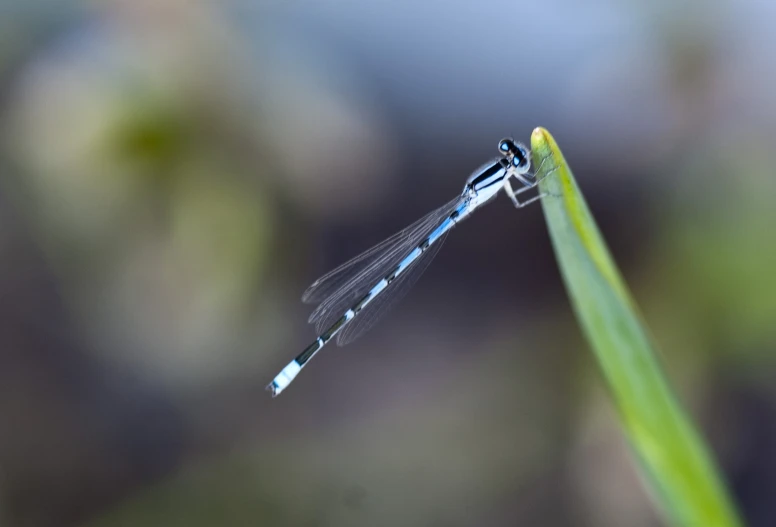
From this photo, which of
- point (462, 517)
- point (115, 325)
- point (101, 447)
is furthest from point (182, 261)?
point (462, 517)

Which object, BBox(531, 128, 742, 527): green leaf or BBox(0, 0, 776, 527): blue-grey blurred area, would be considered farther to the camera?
BBox(0, 0, 776, 527): blue-grey blurred area

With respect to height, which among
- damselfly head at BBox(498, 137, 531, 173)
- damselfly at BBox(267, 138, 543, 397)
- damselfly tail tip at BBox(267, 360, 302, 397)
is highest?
damselfly at BBox(267, 138, 543, 397)

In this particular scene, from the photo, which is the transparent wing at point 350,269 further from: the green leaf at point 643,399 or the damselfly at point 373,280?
the green leaf at point 643,399

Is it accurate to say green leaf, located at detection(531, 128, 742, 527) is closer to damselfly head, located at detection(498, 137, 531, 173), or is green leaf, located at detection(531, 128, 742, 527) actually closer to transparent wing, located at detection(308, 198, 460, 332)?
damselfly head, located at detection(498, 137, 531, 173)

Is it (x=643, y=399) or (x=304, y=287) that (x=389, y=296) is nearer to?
(x=304, y=287)

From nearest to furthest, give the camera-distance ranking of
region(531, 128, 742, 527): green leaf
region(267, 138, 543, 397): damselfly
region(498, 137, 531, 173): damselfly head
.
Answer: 1. region(531, 128, 742, 527): green leaf
2. region(498, 137, 531, 173): damselfly head
3. region(267, 138, 543, 397): damselfly

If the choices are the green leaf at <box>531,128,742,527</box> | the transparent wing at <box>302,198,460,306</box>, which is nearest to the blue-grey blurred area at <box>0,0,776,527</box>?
the transparent wing at <box>302,198,460,306</box>

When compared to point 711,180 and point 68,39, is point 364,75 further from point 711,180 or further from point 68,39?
point 711,180
